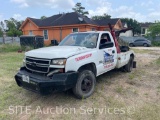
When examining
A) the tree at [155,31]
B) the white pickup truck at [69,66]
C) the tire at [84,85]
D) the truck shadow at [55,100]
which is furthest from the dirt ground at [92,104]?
the tree at [155,31]

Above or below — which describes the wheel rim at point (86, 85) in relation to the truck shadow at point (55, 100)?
above

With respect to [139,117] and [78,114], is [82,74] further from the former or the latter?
[139,117]

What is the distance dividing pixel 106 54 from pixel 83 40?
2.71 ft

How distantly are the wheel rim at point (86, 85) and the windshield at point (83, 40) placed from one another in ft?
3.34

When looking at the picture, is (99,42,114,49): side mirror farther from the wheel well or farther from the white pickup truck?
the wheel well

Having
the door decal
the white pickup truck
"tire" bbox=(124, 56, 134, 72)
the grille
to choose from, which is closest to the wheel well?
the white pickup truck

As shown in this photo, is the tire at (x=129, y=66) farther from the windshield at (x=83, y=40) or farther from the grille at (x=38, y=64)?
the grille at (x=38, y=64)

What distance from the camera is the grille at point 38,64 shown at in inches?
148

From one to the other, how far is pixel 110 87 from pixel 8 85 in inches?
129

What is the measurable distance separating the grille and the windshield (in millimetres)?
1426

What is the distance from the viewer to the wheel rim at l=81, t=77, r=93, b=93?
13.8 ft

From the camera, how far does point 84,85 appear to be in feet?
13.9

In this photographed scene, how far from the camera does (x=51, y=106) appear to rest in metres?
3.88

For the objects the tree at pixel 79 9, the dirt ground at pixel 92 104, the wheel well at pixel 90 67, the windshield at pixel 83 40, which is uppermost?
the tree at pixel 79 9
